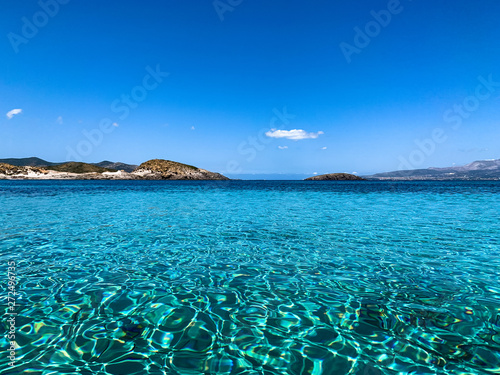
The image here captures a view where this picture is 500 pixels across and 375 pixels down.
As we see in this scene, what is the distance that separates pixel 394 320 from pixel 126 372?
18.9 ft

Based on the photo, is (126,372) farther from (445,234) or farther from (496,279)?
(445,234)

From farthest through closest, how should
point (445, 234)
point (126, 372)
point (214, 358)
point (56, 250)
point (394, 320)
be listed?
point (445, 234), point (56, 250), point (394, 320), point (214, 358), point (126, 372)

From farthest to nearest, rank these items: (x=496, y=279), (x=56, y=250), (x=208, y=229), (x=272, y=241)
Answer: (x=208, y=229), (x=272, y=241), (x=56, y=250), (x=496, y=279)

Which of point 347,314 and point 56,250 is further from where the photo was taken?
point 56,250

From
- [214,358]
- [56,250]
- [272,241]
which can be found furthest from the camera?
[272,241]

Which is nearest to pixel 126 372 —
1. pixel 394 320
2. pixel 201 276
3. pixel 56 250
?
pixel 201 276

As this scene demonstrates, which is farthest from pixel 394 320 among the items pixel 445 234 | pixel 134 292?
pixel 445 234

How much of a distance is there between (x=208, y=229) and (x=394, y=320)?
12482 mm

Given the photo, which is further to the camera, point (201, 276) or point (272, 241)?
point (272, 241)

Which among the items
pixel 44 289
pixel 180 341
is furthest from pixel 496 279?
pixel 44 289

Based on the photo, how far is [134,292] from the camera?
748cm

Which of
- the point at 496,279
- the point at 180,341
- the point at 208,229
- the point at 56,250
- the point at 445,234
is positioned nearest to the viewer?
the point at 180,341

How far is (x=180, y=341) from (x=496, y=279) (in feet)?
32.9

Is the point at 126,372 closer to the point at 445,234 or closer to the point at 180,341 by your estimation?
the point at 180,341
